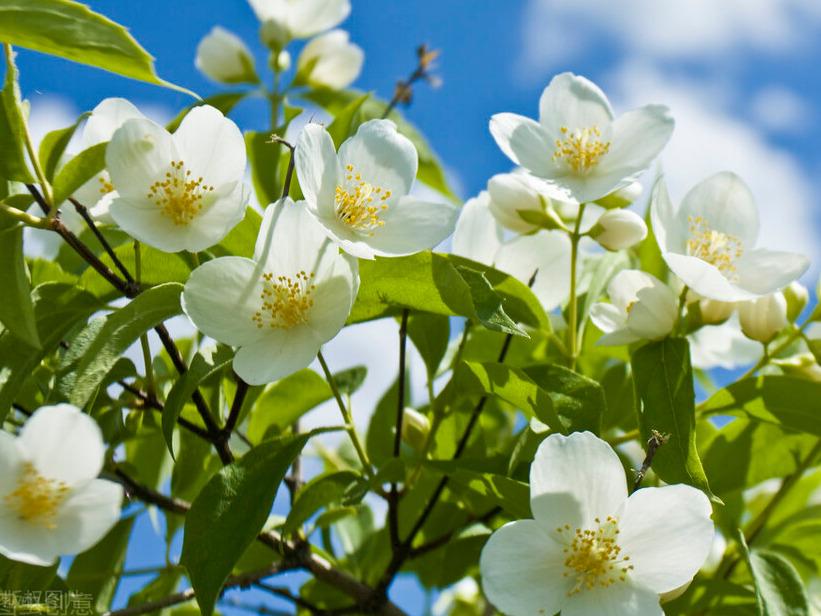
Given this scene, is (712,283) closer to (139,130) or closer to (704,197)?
(704,197)

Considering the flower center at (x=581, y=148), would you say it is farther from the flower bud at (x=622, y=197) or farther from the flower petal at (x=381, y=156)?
the flower petal at (x=381, y=156)

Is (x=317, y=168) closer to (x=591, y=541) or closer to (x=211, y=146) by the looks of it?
(x=211, y=146)

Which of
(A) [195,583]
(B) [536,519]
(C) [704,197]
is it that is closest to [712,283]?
(C) [704,197]

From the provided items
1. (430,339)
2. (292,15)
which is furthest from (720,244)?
(292,15)

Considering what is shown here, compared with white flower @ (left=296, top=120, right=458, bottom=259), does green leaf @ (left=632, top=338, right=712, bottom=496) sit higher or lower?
lower

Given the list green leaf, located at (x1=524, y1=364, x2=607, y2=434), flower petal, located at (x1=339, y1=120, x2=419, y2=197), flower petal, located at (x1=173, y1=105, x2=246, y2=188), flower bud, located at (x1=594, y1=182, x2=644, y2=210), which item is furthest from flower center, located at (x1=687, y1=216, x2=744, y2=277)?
flower petal, located at (x1=173, y1=105, x2=246, y2=188)

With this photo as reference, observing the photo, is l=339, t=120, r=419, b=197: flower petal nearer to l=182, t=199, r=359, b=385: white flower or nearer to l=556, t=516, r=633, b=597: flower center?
l=182, t=199, r=359, b=385: white flower
